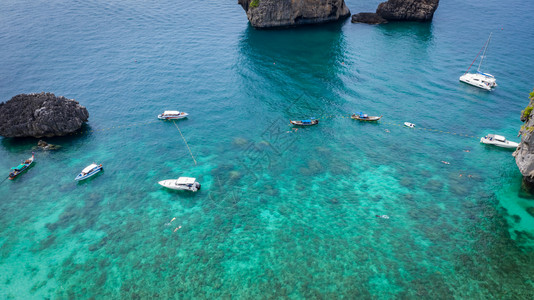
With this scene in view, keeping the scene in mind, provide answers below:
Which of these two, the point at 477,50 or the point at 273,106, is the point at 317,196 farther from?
the point at 477,50

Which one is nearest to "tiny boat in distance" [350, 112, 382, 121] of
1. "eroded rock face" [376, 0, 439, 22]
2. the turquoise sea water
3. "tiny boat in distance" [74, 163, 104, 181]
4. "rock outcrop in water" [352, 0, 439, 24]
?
the turquoise sea water

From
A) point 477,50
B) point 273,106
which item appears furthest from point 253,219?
point 477,50

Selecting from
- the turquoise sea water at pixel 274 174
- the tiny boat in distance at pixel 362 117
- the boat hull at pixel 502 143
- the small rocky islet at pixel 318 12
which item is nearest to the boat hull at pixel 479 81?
the turquoise sea water at pixel 274 174

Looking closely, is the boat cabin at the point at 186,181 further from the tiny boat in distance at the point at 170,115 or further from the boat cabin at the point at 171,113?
the boat cabin at the point at 171,113

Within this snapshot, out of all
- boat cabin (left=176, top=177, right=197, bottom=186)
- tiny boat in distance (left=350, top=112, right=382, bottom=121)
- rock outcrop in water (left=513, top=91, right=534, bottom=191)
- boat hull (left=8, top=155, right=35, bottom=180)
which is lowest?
boat hull (left=8, top=155, right=35, bottom=180)

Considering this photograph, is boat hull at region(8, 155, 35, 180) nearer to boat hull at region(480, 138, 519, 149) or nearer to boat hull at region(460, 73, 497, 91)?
boat hull at region(480, 138, 519, 149)

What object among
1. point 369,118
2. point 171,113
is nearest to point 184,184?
point 171,113
